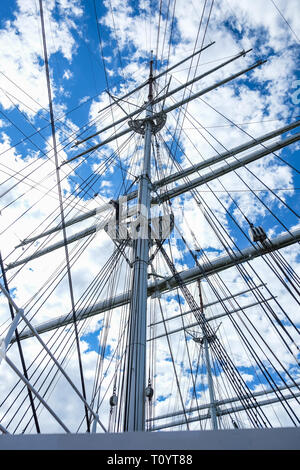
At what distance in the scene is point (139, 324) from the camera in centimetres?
450

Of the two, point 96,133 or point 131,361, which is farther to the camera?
point 96,133

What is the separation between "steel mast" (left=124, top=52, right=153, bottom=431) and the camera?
3.79m

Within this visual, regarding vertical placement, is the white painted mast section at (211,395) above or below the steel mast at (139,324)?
above

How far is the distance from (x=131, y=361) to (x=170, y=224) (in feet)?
10.1

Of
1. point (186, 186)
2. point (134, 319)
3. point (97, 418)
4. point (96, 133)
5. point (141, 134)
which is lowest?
point (97, 418)

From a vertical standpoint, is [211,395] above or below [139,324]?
above

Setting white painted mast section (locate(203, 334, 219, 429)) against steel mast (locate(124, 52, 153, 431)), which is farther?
white painted mast section (locate(203, 334, 219, 429))

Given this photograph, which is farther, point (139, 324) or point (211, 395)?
point (211, 395)

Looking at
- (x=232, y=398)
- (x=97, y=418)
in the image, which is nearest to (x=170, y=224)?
(x=97, y=418)

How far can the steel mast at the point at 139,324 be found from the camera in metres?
3.79

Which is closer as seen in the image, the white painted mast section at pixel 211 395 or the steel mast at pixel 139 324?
the steel mast at pixel 139 324
